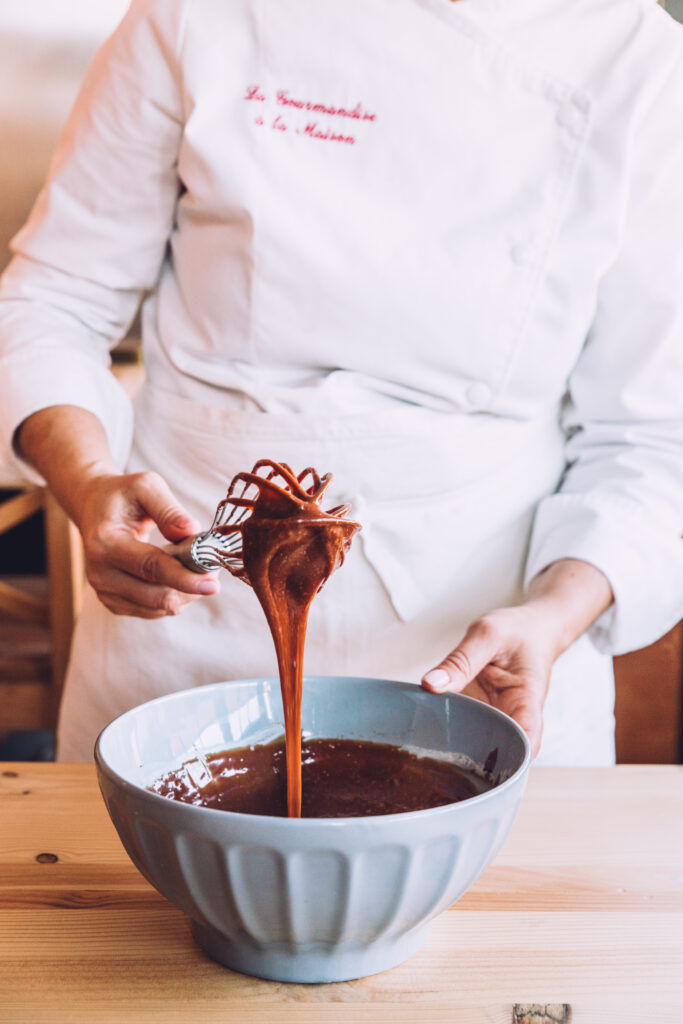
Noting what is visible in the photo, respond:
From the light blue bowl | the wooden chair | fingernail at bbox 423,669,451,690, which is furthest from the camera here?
the wooden chair

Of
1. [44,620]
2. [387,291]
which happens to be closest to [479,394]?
[387,291]

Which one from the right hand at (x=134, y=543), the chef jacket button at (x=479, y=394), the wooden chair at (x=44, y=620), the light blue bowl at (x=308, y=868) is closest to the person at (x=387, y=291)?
the chef jacket button at (x=479, y=394)

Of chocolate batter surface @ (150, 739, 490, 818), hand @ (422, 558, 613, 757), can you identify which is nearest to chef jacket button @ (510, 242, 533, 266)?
hand @ (422, 558, 613, 757)

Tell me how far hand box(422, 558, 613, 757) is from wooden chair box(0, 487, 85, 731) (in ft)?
4.82

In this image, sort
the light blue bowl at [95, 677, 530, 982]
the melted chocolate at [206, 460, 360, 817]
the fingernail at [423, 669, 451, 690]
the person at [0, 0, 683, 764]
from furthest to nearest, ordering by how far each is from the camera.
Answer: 1. the person at [0, 0, 683, 764]
2. the fingernail at [423, 669, 451, 690]
3. the melted chocolate at [206, 460, 360, 817]
4. the light blue bowl at [95, 677, 530, 982]

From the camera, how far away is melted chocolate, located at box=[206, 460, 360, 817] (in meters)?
0.71

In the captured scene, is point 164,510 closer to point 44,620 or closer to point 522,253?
point 522,253

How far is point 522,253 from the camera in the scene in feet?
3.64

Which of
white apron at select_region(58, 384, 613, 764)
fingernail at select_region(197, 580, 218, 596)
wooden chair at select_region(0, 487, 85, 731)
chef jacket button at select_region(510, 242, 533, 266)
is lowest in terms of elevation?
wooden chair at select_region(0, 487, 85, 731)

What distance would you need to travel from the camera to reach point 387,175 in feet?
3.57

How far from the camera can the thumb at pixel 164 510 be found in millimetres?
824

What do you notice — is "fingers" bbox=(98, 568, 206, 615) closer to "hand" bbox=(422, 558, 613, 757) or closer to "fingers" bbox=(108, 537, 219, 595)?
"fingers" bbox=(108, 537, 219, 595)

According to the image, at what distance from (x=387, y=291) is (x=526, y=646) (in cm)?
41

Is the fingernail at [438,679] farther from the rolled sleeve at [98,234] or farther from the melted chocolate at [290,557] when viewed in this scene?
the rolled sleeve at [98,234]
